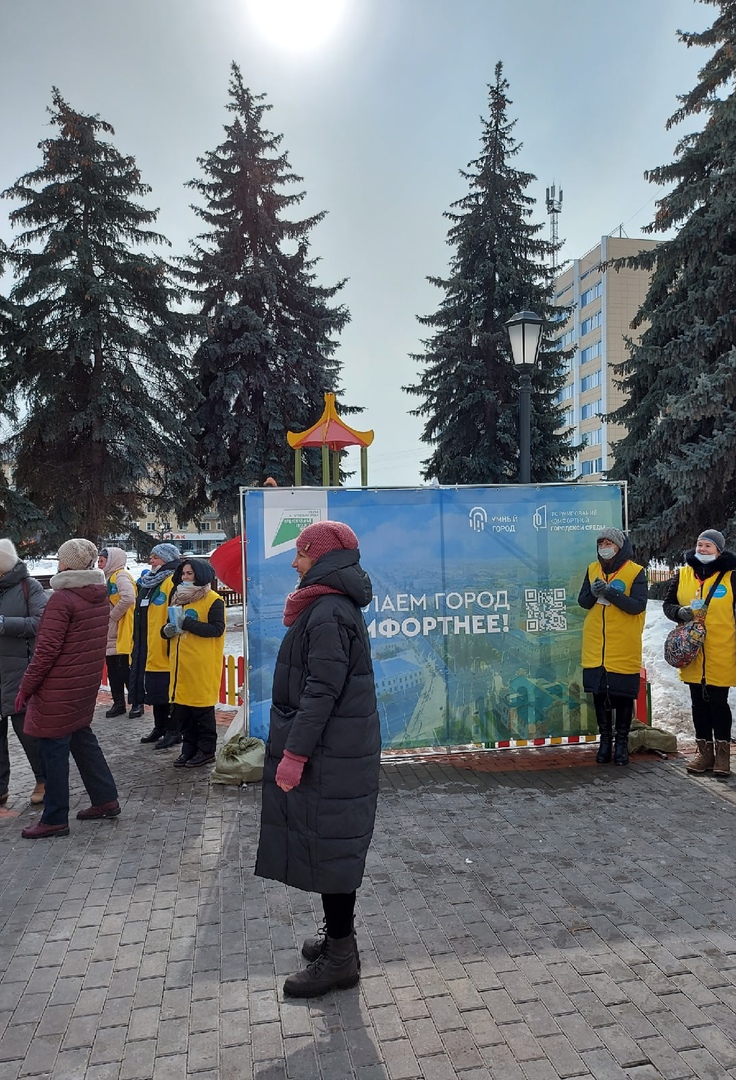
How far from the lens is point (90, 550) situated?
A: 4.86 m

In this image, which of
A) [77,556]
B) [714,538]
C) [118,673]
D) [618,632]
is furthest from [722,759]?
[118,673]

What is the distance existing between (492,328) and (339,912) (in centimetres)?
2004

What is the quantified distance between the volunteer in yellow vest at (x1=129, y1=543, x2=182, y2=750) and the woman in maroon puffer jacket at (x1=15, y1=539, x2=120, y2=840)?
1.64 m

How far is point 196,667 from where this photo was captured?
612 cm

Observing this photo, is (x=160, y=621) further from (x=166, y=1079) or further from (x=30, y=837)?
(x=166, y=1079)

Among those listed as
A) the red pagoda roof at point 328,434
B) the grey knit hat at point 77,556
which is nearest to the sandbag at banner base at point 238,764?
the grey knit hat at point 77,556

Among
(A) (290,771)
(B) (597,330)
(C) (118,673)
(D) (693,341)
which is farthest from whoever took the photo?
(B) (597,330)

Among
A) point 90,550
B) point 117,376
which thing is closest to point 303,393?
point 117,376

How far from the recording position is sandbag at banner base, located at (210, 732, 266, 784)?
5.70 meters

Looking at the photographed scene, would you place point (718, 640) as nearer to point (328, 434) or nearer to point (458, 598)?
point (458, 598)

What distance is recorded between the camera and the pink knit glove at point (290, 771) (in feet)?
9.58

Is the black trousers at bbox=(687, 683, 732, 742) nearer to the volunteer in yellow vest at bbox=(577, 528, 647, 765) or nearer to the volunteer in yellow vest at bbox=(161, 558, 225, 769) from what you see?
the volunteer in yellow vest at bbox=(577, 528, 647, 765)

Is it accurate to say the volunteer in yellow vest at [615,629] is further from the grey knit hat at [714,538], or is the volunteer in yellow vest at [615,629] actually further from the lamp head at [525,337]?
the lamp head at [525,337]

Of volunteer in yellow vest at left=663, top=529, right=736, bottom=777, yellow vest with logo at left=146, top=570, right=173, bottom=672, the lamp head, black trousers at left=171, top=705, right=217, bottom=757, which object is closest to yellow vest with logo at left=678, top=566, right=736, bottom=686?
volunteer in yellow vest at left=663, top=529, right=736, bottom=777
